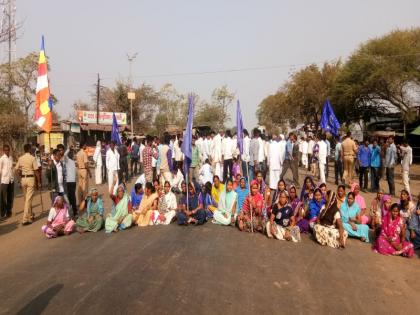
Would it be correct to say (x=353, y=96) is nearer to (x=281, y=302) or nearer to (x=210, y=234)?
(x=210, y=234)

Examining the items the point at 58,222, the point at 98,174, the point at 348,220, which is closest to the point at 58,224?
the point at 58,222

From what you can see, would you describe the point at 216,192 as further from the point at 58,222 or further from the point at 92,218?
the point at 58,222

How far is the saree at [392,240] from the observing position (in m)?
7.09

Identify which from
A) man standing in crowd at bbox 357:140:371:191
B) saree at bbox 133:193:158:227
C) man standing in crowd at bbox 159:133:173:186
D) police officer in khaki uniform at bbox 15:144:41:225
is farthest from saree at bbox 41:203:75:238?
man standing in crowd at bbox 357:140:371:191

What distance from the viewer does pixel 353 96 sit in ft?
93.9

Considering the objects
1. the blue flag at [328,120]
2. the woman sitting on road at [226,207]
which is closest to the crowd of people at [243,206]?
the woman sitting on road at [226,207]

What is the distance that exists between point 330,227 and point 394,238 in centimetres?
110

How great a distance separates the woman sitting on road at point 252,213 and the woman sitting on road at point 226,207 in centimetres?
42

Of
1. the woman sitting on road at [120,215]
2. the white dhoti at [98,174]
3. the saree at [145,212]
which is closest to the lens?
the woman sitting on road at [120,215]

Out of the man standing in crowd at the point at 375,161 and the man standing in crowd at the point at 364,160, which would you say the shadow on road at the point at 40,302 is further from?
the man standing in crowd at the point at 364,160

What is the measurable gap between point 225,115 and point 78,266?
56763 mm

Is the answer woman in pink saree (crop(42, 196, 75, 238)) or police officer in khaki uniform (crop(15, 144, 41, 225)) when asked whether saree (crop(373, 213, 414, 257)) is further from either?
police officer in khaki uniform (crop(15, 144, 41, 225))

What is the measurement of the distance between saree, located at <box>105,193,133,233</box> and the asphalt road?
49cm

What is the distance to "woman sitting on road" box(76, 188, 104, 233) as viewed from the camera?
865cm
